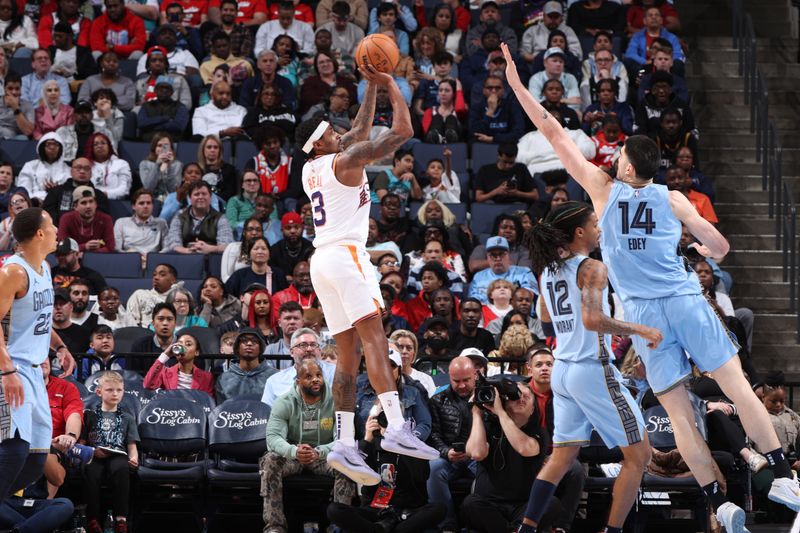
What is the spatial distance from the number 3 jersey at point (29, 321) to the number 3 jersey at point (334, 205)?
178cm

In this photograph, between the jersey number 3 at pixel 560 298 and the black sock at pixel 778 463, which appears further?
the jersey number 3 at pixel 560 298

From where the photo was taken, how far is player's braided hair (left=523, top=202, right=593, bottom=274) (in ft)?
24.5

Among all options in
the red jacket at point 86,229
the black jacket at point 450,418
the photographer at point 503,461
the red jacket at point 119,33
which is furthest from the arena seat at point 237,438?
the red jacket at point 119,33

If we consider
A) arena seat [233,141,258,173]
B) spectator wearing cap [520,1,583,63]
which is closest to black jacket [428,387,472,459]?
arena seat [233,141,258,173]

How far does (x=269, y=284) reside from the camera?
13023mm

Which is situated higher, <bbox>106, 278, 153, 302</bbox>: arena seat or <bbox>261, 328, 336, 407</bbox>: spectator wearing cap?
<bbox>106, 278, 153, 302</bbox>: arena seat

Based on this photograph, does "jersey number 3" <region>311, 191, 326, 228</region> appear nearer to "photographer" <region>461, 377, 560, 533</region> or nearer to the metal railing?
"photographer" <region>461, 377, 560, 533</region>

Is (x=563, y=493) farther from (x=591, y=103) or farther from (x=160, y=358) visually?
(x=591, y=103)

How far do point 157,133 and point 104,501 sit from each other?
240 inches

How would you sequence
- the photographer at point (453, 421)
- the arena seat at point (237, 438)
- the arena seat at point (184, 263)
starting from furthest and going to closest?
1. the arena seat at point (184, 263)
2. the arena seat at point (237, 438)
3. the photographer at point (453, 421)

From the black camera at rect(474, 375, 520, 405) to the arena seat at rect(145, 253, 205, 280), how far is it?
534cm

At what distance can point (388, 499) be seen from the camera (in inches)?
378

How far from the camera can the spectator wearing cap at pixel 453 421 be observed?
9.92m

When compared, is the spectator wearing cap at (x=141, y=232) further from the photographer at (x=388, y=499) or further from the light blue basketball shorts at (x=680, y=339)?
the light blue basketball shorts at (x=680, y=339)
